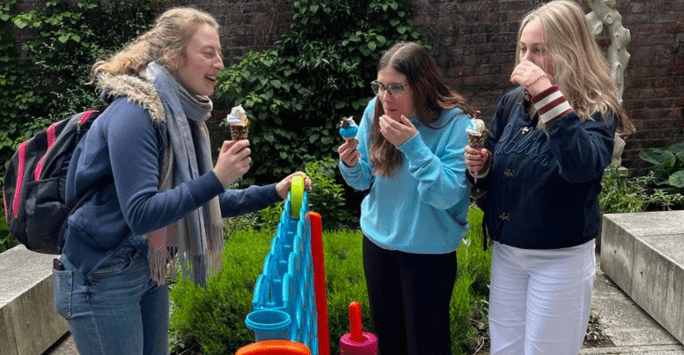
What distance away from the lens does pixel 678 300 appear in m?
4.13

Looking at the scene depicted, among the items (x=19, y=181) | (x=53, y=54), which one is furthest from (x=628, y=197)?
(x=53, y=54)

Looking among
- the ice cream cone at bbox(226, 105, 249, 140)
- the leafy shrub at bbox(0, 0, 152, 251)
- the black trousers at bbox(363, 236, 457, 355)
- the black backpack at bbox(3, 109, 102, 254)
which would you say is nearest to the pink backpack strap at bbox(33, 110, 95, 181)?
the black backpack at bbox(3, 109, 102, 254)

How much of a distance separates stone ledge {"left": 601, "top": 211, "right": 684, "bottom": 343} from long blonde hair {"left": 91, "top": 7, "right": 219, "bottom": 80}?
3.23 metres

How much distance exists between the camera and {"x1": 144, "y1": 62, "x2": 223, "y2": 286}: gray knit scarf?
2.23 metres

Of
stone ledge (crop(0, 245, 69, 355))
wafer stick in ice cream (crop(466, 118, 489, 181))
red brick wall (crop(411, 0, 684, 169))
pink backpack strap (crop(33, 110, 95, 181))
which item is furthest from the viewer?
red brick wall (crop(411, 0, 684, 169))

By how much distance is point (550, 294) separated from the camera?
250 centimetres

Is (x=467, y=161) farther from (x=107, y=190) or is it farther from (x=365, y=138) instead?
(x=107, y=190)

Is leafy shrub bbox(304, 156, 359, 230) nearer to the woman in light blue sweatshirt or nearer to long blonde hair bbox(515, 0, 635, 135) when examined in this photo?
the woman in light blue sweatshirt

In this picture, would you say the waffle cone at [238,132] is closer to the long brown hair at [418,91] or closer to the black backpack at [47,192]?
the black backpack at [47,192]

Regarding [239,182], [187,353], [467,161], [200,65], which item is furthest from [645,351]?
[239,182]

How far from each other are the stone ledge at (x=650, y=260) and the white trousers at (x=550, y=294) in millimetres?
1907

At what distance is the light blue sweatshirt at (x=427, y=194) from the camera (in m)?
2.69

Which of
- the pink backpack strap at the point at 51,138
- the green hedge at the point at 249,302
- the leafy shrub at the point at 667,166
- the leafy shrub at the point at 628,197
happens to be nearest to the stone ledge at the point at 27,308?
the green hedge at the point at 249,302

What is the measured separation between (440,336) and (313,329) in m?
0.59
